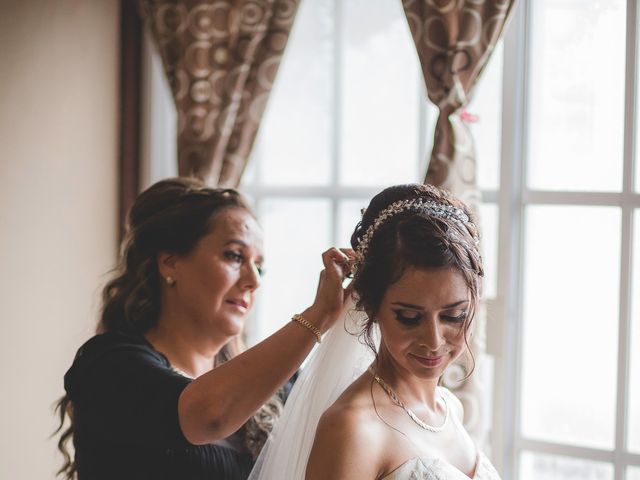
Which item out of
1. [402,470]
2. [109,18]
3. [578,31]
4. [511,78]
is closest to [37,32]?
[109,18]

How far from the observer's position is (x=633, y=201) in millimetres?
2379

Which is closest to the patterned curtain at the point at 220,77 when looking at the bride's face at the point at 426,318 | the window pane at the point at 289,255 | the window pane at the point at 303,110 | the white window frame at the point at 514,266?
the window pane at the point at 303,110

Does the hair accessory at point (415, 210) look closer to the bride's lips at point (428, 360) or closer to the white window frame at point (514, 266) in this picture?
the bride's lips at point (428, 360)

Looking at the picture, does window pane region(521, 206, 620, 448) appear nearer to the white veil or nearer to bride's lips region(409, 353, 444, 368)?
the white veil

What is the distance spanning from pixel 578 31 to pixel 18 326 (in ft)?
6.86

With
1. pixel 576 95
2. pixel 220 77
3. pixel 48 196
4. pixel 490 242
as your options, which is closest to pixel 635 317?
pixel 490 242

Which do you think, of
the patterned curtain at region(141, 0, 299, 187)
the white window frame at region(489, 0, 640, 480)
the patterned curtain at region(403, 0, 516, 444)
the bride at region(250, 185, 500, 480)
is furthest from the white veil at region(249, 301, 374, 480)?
the patterned curtain at region(141, 0, 299, 187)

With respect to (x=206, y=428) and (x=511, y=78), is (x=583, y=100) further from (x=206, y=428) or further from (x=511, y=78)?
(x=206, y=428)

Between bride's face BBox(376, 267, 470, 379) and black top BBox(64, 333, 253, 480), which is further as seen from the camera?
black top BBox(64, 333, 253, 480)

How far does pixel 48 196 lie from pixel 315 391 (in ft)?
4.86

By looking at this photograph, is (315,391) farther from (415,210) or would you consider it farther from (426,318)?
(415,210)

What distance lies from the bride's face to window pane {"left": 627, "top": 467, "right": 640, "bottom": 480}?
3.82ft

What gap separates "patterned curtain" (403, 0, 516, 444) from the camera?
238 centimetres

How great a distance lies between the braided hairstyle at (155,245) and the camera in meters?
2.17
